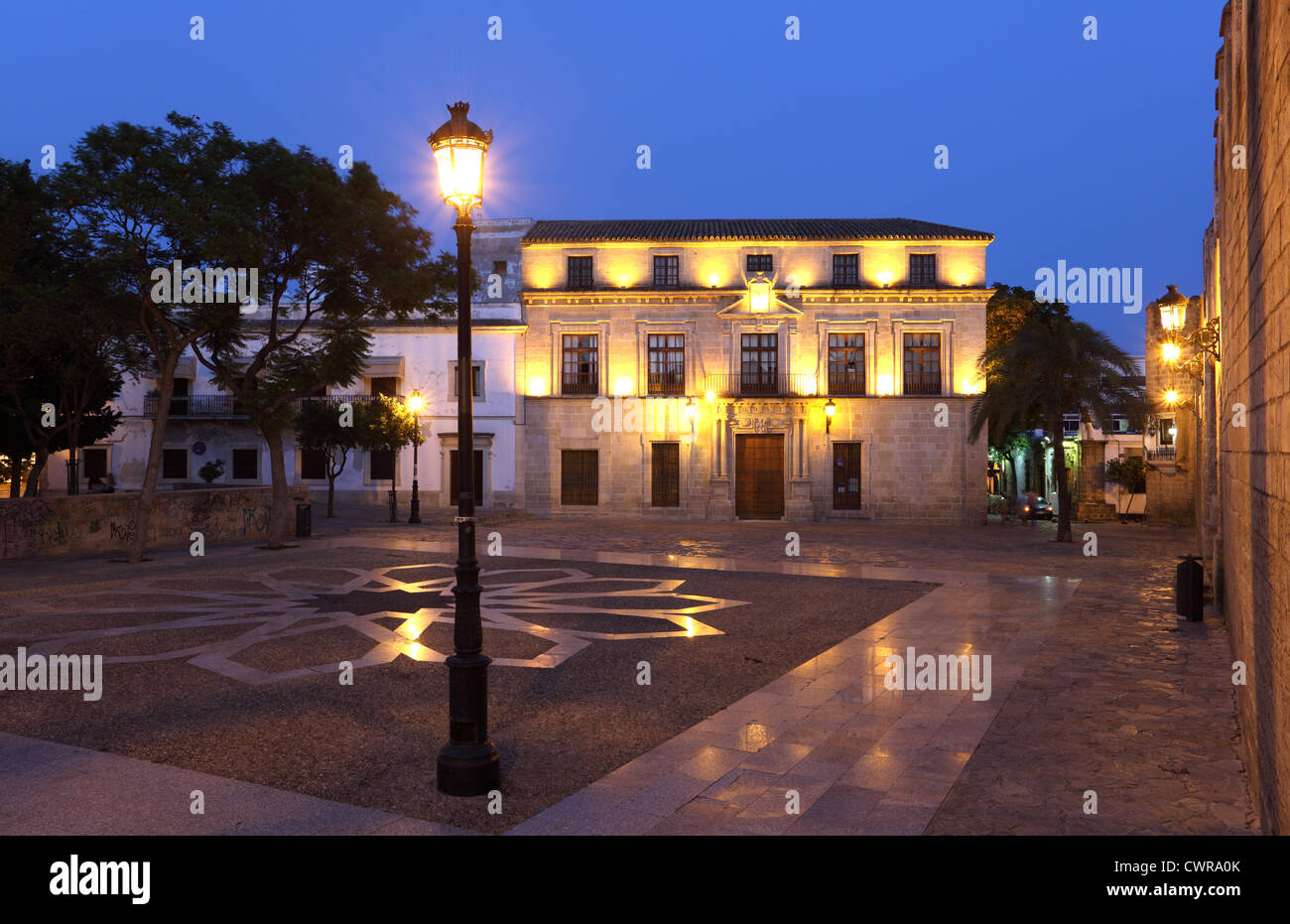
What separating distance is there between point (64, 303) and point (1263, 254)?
1745cm

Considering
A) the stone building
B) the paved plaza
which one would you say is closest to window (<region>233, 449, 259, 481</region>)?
the stone building

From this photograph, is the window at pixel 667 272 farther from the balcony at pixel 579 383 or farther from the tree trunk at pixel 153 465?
the tree trunk at pixel 153 465

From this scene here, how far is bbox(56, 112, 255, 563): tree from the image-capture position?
46.1 ft

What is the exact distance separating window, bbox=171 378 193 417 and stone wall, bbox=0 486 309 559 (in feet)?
56.6

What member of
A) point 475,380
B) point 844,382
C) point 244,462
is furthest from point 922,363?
point 244,462

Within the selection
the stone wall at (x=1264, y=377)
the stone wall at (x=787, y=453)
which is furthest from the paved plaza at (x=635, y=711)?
the stone wall at (x=787, y=453)

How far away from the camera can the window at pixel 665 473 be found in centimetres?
3147

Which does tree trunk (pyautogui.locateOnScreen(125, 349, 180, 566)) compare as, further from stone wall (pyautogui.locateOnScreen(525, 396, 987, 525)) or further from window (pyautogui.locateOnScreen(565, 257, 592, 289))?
window (pyautogui.locateOnScreen(565, 257, 592, 289))

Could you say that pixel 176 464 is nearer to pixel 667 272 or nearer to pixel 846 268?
pixel 667 272

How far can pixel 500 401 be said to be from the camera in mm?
32656

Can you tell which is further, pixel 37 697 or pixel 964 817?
pixel 37 697

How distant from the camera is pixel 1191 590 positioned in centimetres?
1023

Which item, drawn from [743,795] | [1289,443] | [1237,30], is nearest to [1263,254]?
[1289,443]

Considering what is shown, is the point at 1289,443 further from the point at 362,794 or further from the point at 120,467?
the point at 120,467
